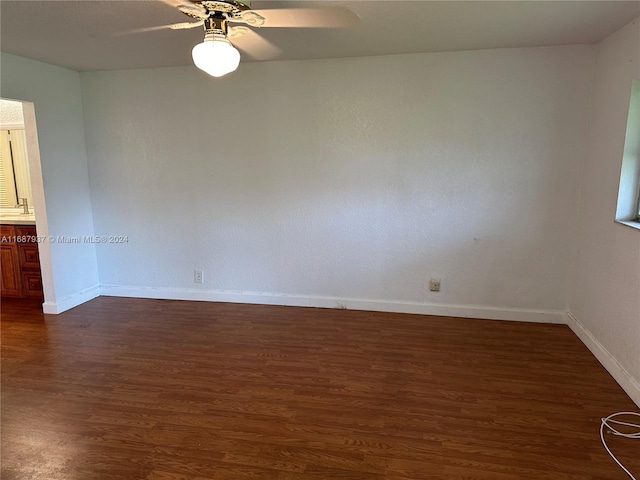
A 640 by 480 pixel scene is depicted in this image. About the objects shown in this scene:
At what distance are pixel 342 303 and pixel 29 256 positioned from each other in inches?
125

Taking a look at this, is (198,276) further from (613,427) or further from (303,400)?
(613,427)

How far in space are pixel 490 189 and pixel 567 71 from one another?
1.06 m

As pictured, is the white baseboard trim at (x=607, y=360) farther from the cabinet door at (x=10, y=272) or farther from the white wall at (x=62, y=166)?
the cabinet door at (x=10, y=272)

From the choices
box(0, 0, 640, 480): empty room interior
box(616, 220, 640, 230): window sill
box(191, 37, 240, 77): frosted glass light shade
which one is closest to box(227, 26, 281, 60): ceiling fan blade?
box(0, 0, 640, 480): empty room interior

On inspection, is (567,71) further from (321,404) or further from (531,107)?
(321,404)

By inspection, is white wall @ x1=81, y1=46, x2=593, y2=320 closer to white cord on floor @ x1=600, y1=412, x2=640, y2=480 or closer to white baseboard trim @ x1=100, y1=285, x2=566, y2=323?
white baseboard trim @ x1=100, y1=285, x2=566, y2=323

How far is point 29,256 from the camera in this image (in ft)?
13.6

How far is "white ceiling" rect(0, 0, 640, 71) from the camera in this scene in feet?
7.59

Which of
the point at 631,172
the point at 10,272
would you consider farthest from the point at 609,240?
the point at 10,272

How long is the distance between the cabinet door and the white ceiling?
1.95m

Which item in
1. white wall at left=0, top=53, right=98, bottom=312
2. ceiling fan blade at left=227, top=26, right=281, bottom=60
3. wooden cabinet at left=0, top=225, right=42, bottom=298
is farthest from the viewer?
wooden cabinet at left=0, top=225, right=42, bottom=298

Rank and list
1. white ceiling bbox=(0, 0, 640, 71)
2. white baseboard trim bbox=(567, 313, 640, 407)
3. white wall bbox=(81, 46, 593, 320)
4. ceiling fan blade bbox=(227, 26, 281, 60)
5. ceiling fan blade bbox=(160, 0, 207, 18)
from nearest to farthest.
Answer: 1. ceiling fan blade bbox=(160, 0, 207, 18)
2. white ceiling bbox=(0, 0, 640, 71)
3. white baseboard trim bbox=(567, 313, 640, 407)
4. ceiling fan blade bbox=(227, 26, 281, 60)
5. white wall bbox=(81, 46, 593, 320)

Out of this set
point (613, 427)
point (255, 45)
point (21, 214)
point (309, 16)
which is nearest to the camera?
point (309, 16)

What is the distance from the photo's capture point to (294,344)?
327 centimetres
